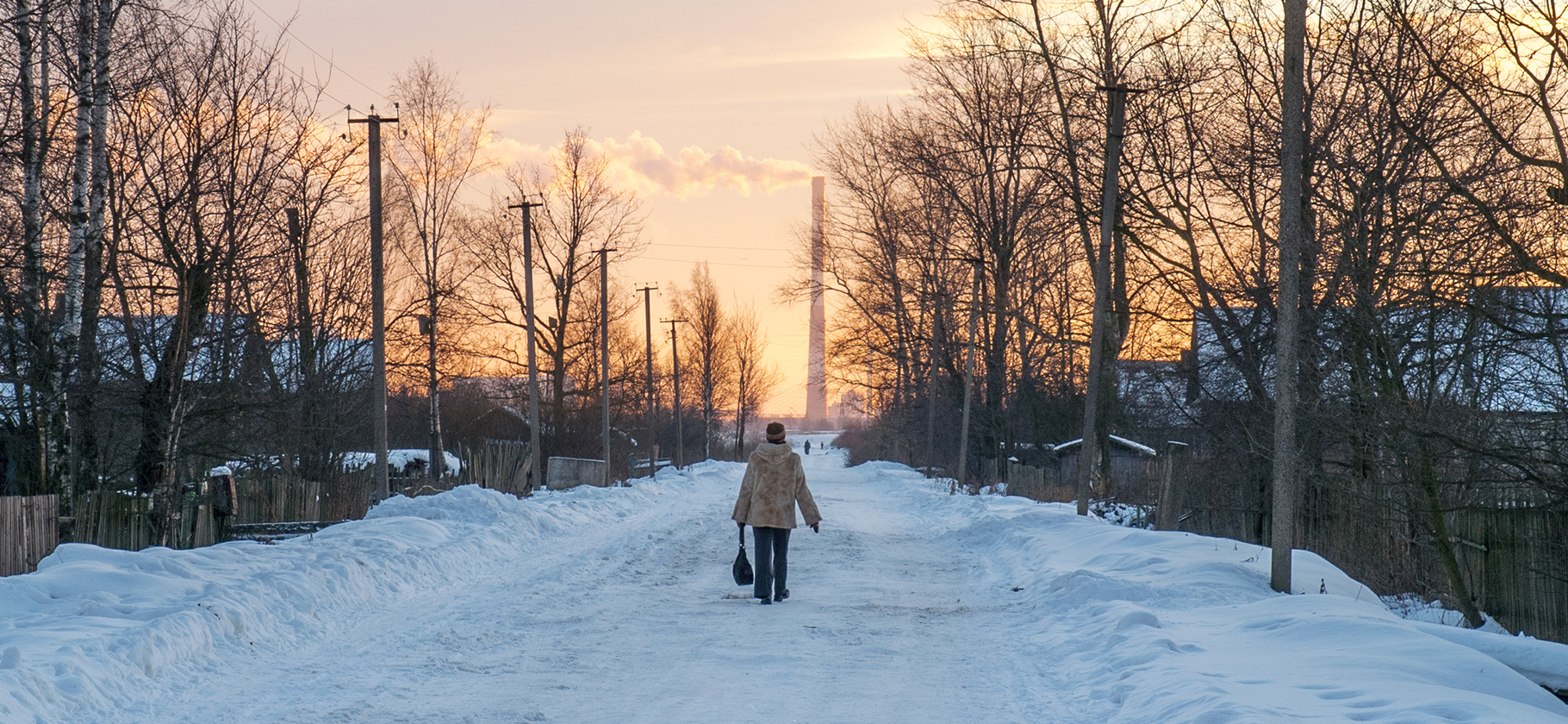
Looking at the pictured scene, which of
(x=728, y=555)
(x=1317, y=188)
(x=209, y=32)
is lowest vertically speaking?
(x=728, y=555)

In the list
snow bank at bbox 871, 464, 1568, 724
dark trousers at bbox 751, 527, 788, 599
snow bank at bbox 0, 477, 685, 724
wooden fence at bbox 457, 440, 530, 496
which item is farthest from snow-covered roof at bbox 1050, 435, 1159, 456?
dark trousers at bbox 751, 527, 788, 599

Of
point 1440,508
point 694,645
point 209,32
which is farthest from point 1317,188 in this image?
point 209,32

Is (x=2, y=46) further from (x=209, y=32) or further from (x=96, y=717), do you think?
(x=96, y=717)

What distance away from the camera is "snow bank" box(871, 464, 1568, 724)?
6387 mm

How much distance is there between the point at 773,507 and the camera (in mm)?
11133

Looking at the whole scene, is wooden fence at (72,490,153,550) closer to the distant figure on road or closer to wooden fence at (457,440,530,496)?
the distant figure on road

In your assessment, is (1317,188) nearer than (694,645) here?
No

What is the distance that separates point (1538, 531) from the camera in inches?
477

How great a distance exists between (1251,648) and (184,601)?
26.0 feet

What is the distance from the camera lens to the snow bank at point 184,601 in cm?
662

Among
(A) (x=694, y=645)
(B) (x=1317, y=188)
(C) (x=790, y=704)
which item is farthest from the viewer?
(B) (x=1317, y=188)

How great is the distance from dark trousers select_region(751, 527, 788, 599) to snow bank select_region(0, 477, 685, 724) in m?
3.46

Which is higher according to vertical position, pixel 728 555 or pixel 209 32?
pixel 209 32

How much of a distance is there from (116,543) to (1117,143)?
1535cm
